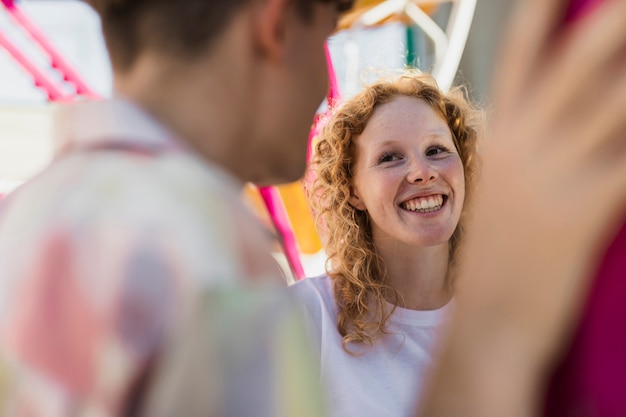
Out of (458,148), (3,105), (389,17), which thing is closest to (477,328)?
(458,148)

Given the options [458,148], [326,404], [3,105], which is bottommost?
[3,105]

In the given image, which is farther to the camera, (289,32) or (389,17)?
(389,17)

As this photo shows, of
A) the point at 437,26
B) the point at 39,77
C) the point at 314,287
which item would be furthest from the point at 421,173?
the point at 437,26

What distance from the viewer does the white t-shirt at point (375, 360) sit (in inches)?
44.7

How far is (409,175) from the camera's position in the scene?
1.38 meters

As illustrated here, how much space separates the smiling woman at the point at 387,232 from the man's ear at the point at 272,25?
77 centimetres

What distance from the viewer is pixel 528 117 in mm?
346

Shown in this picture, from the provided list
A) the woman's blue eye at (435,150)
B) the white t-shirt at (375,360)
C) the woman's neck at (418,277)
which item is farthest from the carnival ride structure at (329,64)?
the white t-shirt at (375,360)

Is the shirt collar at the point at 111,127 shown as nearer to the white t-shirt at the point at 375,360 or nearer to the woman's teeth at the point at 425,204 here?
the white t-shirt at the point at 375,360

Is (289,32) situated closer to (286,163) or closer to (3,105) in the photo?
(286,163)

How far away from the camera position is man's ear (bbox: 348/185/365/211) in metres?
1.47

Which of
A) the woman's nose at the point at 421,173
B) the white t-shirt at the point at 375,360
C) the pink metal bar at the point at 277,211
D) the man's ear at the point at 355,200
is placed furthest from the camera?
the pink metal bar at the point at 277,211

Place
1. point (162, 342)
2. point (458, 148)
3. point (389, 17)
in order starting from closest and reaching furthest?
point (162, 342), point (458, 148), point (389, 17)

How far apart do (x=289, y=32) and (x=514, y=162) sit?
170 mm
